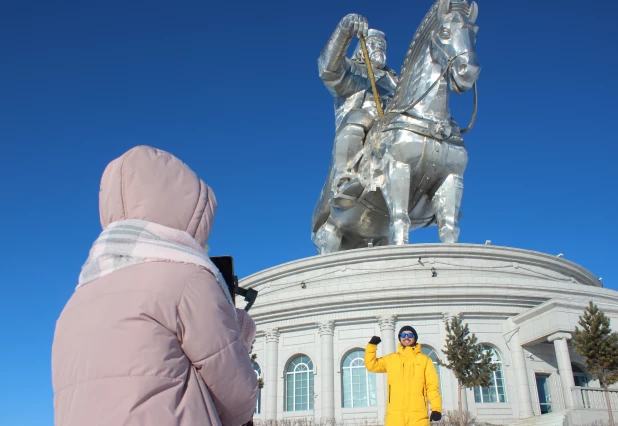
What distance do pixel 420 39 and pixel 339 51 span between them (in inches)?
111

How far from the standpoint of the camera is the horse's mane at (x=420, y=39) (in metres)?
15.2

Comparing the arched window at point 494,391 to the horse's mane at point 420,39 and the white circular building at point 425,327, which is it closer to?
the white circular building at point 425,327

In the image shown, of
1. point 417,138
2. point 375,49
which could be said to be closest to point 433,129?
point 417,138

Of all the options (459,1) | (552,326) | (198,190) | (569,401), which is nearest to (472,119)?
(459,1)

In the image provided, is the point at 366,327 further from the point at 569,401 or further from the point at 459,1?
the point at 459,1

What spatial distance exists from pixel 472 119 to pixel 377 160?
9.71 ft

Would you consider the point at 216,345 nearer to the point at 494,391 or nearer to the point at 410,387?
the point at 410,387

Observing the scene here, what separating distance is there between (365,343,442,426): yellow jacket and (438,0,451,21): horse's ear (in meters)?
11.9

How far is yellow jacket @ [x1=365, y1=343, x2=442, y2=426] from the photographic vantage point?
4.97m

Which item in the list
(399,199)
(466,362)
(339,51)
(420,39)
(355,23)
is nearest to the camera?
(466,362)

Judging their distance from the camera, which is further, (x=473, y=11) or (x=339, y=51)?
(x=339, y=51)

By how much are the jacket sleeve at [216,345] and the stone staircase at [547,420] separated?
1098 centimetres

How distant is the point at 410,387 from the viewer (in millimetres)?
5066

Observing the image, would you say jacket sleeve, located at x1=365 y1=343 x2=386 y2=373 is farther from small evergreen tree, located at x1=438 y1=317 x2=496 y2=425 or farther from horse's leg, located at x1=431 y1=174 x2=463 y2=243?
horse's leg, located at x1=431 y1=174 x2=463 y2=243
